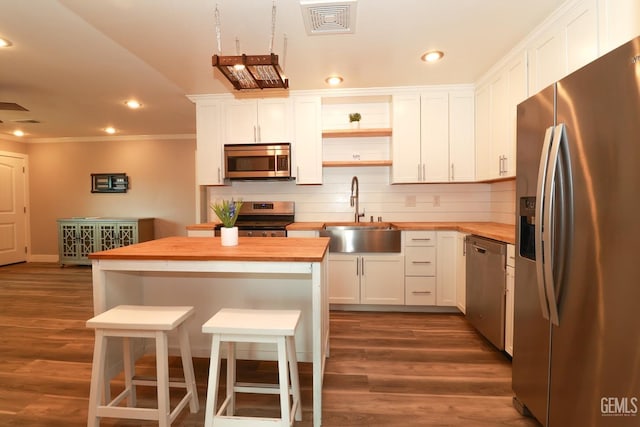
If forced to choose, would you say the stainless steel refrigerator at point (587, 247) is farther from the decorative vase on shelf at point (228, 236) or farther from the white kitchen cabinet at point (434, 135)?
the white kitchen cabinet at point (434, 135)

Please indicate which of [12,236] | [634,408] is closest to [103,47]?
[634,408]

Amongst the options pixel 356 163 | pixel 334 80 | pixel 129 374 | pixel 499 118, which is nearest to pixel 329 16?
pixel 334 80

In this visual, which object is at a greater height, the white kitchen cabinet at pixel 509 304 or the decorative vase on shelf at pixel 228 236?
the decorative vase on shelf at pixel 228 236

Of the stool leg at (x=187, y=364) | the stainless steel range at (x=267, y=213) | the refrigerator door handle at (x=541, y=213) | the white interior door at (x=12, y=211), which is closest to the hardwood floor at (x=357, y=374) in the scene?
the stool leg at (x=187, y=364)

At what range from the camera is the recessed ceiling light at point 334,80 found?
3160 mm

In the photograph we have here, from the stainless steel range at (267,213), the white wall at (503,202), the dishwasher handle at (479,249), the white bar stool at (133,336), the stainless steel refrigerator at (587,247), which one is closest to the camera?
the stainless steel refrigerator at (587,247)

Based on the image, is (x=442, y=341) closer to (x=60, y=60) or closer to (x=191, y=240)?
(x=191, y=240)

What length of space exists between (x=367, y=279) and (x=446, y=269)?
82 cm

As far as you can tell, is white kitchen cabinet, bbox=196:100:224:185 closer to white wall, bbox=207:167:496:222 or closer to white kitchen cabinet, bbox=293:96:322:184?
white wall, bbox=207:167:496:222

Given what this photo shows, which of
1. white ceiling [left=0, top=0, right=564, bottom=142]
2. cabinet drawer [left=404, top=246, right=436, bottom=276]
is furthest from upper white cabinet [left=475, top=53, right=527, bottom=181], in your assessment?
cabinet drawer [left=404, top=246, right=436, bottom=276]

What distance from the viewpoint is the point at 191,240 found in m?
2.16

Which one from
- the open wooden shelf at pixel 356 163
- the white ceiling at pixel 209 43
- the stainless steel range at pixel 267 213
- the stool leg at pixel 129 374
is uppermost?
the white ceiling at pixel 209 43

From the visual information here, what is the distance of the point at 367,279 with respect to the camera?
3.24 metres

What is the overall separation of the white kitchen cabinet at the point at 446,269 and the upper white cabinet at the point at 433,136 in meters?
0.72
